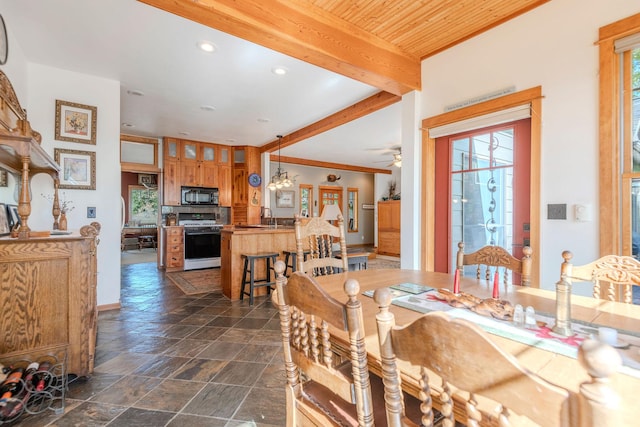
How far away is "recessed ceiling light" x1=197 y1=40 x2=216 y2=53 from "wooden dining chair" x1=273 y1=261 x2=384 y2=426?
2.61 metres

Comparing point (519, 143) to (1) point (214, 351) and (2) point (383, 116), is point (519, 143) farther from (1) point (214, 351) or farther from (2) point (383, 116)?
(1) point (214, 351)

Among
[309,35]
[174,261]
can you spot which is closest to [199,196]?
[174,261]

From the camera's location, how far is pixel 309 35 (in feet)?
7.72

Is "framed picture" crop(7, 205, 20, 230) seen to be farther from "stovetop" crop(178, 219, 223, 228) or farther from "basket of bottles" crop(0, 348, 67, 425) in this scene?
"stovetop" crop(178, 219, 223, 228)

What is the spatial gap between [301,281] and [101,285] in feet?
12.1

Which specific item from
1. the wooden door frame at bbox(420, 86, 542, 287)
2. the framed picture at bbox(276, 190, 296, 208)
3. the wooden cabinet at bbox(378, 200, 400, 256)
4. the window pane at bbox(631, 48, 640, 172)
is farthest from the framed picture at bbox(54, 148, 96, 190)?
the wooden cabinet at bbox(378, 200, 400, 256)

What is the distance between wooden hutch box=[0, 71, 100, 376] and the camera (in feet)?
6.01

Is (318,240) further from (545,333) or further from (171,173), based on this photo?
(171,173)

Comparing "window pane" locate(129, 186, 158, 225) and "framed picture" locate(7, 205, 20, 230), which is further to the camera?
"window pane" locate(129, 186, 158, 225)

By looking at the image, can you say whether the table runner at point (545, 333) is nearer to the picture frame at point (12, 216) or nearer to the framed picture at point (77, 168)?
the picture frame at point (12, 216)

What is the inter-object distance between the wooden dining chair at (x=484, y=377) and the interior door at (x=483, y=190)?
234cm

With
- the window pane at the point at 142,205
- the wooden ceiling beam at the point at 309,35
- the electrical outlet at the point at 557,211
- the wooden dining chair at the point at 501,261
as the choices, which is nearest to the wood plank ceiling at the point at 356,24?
the wooden ceiling beam at the point at 309,35

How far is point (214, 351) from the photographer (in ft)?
8.20

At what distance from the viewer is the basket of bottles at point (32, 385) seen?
164 cm
